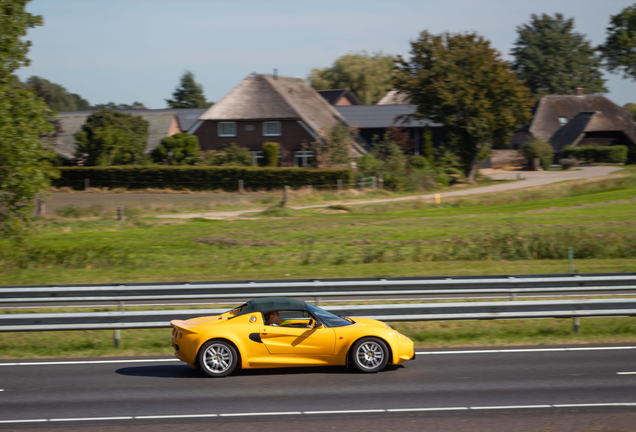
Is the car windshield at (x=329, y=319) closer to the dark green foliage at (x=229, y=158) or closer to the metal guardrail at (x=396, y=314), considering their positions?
the metal guardrail at (x=396, y=314)

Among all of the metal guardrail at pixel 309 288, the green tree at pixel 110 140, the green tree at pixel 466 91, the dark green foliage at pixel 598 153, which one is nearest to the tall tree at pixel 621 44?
the dark green foliage at pixel 598 153

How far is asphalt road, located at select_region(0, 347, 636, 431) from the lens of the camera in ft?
23.1

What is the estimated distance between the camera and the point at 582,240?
2131 centimetres

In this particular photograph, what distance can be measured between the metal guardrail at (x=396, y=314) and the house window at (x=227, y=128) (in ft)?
167

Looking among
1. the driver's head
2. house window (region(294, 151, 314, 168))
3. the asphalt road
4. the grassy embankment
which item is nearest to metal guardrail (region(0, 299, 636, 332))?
the grassy embankment

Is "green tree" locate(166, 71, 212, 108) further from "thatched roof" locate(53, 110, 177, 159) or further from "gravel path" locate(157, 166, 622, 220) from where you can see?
"gravel path" locate(157, 166, 622, 220)

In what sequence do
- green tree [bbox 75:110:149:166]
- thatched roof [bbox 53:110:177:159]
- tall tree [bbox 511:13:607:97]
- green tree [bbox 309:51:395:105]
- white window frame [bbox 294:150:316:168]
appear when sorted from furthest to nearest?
1. tall tree [bbox 511:13:607:97]
2. green tree [bbox 309:51:395:105]
3. thatched roof [bbox 53:110:177:159]
4. white window frame [bbox 294:150:316:168]
5. green tree [bbox 75:110:149:166]

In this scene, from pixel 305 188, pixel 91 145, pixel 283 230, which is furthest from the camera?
pixel 91 145

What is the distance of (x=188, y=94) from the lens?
432 ft

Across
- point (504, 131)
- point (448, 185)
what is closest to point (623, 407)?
point (448, 185)

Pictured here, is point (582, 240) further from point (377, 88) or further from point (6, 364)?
point (377, 88)

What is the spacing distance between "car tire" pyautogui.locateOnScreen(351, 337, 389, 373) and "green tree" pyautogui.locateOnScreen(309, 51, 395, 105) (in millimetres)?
92728

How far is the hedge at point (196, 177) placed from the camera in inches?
1916

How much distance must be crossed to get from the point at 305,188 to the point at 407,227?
845 inches
